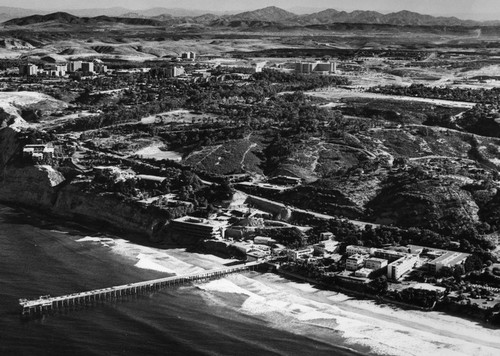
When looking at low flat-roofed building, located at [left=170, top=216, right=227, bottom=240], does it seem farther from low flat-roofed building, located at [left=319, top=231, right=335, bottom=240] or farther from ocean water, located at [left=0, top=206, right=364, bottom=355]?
low flat-roofed building, located at [left=319, top=231, right=335, bottom=240]

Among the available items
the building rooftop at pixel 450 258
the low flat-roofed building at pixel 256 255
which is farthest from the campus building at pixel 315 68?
the building rooftop at pixel 450 258

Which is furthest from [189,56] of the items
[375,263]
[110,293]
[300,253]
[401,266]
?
[110,293]

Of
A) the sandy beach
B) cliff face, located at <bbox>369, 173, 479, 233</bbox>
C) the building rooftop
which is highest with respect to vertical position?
cliff face, located at <bbox>369, 173, 479, 233</bbox>

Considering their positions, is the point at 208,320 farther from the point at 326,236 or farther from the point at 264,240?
the point at 326,236

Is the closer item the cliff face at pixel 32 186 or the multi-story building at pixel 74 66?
the cliff face at pixel 32 186

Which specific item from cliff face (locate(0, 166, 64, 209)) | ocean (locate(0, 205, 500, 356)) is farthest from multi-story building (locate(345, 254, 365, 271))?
cliff face (locate(0, 166, 64, 209))

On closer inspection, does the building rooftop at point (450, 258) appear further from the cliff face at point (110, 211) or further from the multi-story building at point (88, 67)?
the multi-story building at point (88, 67)

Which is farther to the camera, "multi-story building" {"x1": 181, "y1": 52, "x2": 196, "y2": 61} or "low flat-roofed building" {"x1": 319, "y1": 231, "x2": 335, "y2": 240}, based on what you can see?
"multi-story building" {"x1": 181, "y1": 52, "x2": 196, "y2": 61}
